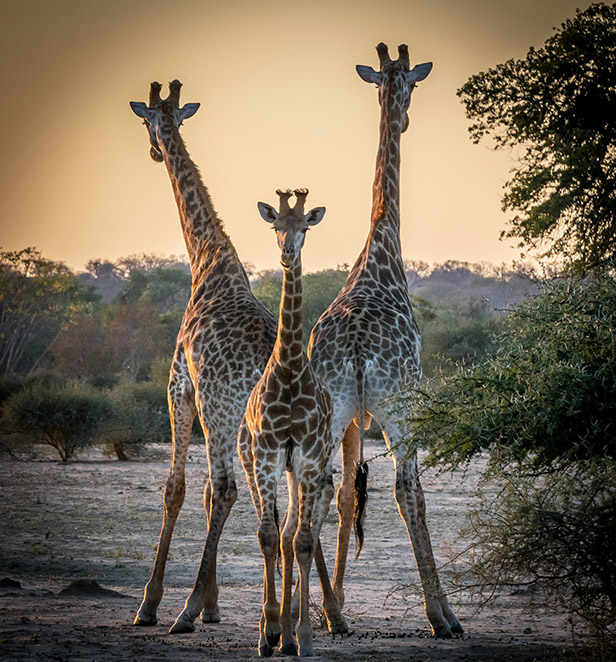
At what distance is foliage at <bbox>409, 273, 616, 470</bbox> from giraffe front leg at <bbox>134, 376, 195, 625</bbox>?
217 centimetres

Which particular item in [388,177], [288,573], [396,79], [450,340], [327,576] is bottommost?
[327,576]

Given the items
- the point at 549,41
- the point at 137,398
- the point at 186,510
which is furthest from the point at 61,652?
the point at 137,398

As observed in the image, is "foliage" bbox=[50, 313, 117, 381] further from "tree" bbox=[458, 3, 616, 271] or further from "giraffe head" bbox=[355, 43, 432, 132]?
"giraffe head" bbox=[355, 43, 432, 132]

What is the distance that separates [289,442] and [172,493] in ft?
5.64

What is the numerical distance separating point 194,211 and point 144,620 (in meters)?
3.54

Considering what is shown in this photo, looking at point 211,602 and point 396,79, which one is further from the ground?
point 396,79

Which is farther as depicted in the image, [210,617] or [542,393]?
[210,617]

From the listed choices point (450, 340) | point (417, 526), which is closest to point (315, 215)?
point (417, 526)

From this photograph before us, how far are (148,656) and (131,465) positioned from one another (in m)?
11.3

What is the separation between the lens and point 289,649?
5.93 metres

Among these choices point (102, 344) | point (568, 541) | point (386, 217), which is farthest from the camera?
point (102, 344)

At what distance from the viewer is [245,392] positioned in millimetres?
7098

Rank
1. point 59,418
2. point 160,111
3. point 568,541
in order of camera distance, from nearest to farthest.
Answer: point 568,541, point 160,111, point 59,418

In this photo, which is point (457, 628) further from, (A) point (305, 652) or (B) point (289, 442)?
(B) point (289, 442)
